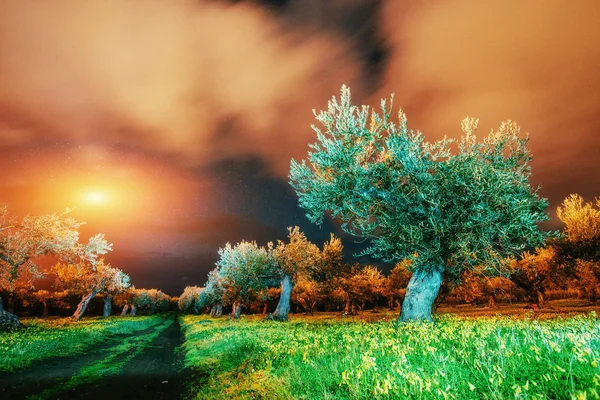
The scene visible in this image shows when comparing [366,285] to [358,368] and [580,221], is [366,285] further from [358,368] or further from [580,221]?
[358,368]

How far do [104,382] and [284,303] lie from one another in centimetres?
3409

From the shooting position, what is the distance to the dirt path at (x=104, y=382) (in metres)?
10.4

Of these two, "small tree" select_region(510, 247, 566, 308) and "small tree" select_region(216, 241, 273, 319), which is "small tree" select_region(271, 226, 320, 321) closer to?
"small tree" select_region(216, 241, 273, 319)

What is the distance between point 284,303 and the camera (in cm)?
4481

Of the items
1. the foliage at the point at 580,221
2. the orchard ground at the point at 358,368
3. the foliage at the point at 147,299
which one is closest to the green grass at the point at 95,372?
the orchard ground at the point at 358,368

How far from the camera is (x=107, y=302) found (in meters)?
93.2

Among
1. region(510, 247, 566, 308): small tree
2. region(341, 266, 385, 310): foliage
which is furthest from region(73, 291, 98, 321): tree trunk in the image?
region(510, 247, 566, 308): small tree

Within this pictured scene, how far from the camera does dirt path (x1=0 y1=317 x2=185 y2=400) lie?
1037 centimetres

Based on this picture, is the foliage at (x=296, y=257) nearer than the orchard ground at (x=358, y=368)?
No

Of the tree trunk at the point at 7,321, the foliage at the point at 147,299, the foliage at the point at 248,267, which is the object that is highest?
the foliage at the point at 248,267

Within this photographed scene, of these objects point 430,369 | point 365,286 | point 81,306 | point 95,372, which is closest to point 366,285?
point 365,286

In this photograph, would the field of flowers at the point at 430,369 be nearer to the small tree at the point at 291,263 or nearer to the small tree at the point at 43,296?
the small tree at the point at 291,263

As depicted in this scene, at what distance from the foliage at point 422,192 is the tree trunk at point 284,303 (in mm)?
28628

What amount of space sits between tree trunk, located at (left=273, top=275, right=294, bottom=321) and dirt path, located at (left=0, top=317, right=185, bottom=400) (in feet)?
92.8
